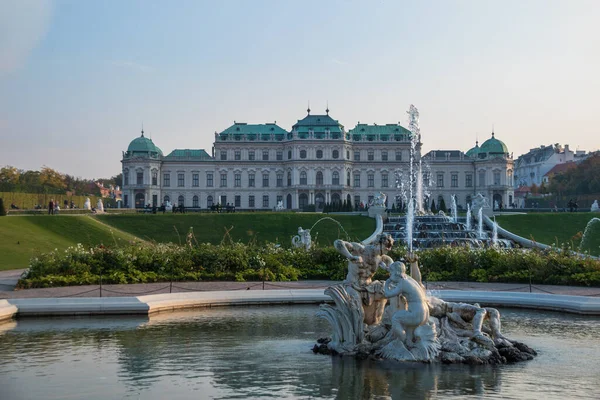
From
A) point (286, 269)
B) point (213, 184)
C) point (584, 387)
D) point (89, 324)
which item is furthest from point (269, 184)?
point (584, 387)

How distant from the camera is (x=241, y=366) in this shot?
11023mm

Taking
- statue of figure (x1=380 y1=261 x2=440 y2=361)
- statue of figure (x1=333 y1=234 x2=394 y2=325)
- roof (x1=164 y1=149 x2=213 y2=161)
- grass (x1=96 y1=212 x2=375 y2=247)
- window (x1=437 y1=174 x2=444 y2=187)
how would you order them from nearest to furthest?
statue of figure (x1=380 y1=261 x2=440 y2=361) < statue of figure (x1=333 y1=234 x2=394 y2=325) < grass (x1=96 y1=212 x2=375 y2=247) < roof (x1=164 y1=149 x2=213 y2=161) < window (x1=437 y1=174 x2=444 y2=187)

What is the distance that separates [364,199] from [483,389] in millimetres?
78265

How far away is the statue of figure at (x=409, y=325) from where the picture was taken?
11023 millimetres

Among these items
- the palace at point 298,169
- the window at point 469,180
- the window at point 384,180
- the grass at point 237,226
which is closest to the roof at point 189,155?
the palace at point 298,169

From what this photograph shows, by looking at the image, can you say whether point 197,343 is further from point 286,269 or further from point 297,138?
point 297,138

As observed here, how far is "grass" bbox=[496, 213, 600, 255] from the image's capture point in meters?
43.5

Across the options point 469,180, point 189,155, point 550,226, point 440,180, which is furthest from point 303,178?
point 550,226

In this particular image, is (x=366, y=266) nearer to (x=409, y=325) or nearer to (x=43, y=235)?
(x=409, y=325)

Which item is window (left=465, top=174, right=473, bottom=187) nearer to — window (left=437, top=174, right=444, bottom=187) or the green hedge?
window (left=437, top=174, right=444, bottom=187)

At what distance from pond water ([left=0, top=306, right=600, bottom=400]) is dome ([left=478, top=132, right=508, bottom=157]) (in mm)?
75493

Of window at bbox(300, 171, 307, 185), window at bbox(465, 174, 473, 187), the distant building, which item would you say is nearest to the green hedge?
window at bbox(300, 171, 307, 185)

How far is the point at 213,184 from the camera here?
8781cm

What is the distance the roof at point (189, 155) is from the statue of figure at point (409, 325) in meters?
77.4
